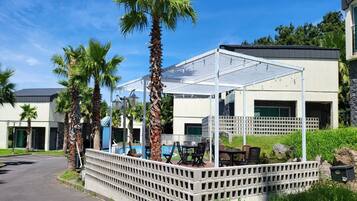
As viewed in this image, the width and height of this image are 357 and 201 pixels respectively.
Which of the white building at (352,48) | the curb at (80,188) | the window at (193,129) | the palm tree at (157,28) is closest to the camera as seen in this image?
the palm tree at (157,28)

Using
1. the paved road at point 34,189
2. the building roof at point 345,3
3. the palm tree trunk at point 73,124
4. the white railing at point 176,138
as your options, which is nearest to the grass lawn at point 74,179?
the paved road at point 34,189

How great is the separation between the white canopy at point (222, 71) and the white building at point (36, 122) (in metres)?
36.4

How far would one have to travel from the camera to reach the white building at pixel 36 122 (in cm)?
5134

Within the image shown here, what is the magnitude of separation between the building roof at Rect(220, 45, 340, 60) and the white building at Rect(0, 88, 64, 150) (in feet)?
103

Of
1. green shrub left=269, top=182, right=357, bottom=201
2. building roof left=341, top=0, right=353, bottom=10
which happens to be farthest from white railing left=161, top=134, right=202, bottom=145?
green shrub left=269, top=182, right=357, bottom=201

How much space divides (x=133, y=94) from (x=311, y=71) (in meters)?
13.6

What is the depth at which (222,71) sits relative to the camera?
13961 mm

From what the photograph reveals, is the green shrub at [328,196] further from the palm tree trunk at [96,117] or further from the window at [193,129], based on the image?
the window at [193,129]

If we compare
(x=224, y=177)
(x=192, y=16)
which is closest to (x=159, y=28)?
(x=192, y=16)

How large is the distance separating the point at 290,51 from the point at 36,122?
34955 mm

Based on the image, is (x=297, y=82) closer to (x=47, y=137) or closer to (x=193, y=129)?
(x=193, y=129)

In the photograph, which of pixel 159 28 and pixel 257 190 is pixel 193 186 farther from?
pixel 159 28

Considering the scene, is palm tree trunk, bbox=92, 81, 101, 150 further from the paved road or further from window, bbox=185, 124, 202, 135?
window, bbox=185, 124, 202, 135

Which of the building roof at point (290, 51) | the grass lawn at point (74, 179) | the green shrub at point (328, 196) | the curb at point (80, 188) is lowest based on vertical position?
the curb at point (80, 188)
